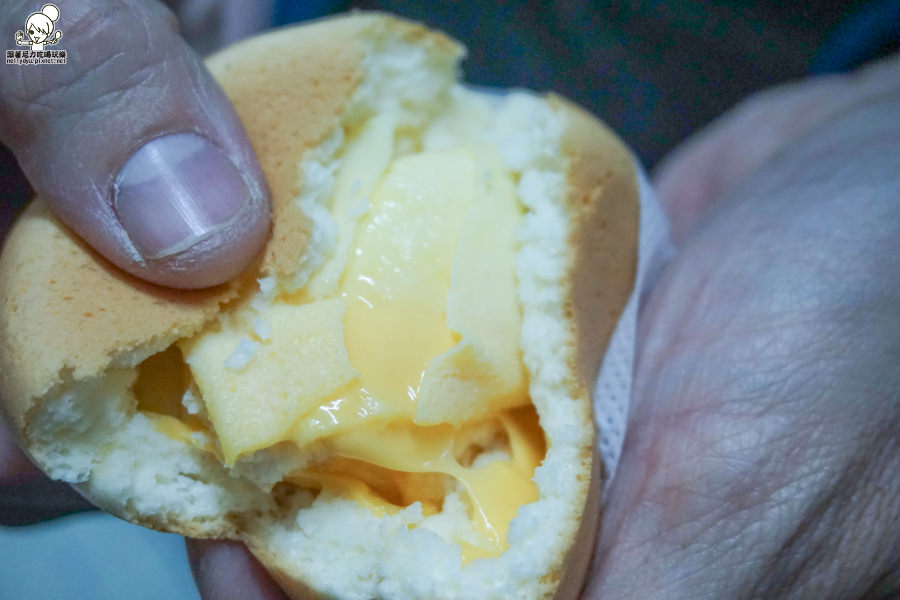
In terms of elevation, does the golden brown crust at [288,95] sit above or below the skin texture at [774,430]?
above

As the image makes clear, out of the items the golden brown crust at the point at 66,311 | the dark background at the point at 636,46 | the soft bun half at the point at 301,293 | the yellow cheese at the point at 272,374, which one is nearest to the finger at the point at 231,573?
the soft bun half at the point at 301,293

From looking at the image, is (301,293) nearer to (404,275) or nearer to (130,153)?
(404,275)

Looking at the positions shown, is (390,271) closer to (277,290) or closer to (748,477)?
(277,290)

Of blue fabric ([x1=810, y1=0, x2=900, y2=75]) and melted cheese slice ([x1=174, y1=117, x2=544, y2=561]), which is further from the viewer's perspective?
blue fabric ([x1=810, y1=0, x2=900, y2=75])

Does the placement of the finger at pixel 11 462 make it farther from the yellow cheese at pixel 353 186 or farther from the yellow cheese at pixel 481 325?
the yellow cheese at pixel 481 325

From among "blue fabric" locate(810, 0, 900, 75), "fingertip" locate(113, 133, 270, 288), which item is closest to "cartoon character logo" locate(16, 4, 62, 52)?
"fingertip" locate(113, 133, 270, 288)

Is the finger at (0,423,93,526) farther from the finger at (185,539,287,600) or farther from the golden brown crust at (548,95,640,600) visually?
the golden brown crust at (548,95,640,600)

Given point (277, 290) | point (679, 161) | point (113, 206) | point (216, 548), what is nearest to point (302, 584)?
point (216, 548)

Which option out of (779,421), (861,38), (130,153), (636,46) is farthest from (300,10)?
(779,421)
